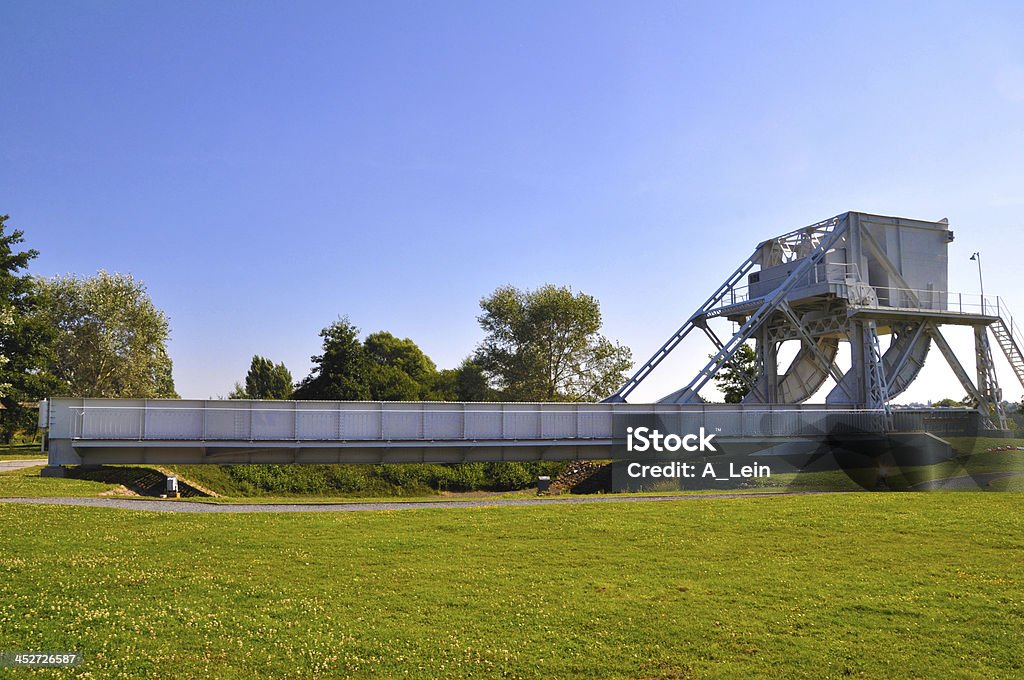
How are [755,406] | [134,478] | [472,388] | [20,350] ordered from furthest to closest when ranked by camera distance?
[472,388]
[20,350]
[755,406]
[134,478]

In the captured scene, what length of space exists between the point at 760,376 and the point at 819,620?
1621 inches

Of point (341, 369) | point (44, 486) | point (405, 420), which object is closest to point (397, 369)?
point (341, 369)

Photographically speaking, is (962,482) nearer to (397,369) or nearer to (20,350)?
(397,369)

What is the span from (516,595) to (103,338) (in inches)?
2323

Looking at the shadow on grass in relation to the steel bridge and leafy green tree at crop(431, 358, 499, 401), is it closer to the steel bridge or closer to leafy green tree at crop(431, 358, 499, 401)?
the steel bridge

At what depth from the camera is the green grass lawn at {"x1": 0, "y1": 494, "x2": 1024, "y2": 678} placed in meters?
10.6

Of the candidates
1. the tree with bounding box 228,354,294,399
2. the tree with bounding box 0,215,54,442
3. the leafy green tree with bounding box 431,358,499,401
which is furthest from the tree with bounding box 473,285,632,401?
the tree with bounding box 228,354,294,399

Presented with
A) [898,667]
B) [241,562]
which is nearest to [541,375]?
[241,562]

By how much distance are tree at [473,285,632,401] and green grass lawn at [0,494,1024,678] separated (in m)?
47.7

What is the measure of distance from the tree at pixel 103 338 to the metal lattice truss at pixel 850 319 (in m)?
39.6

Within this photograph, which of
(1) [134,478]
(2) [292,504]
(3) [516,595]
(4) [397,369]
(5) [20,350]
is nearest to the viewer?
(3) [516,595]

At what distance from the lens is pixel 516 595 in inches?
518

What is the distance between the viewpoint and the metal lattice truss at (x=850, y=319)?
45.2 metres

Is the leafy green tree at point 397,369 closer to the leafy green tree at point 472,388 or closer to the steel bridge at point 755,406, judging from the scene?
the leafy green tree at point 472,388
